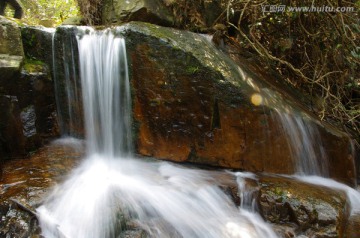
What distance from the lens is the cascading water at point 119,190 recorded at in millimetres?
3016

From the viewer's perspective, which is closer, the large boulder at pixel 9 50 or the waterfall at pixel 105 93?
the large boulder at pixel 9 50

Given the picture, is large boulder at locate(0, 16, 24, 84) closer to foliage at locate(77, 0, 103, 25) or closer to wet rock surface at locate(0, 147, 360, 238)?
wet rock surface at locate(0, 147, 360, 238)

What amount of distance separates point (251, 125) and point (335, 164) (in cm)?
129

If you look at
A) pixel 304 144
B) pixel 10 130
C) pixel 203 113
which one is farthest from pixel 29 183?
pixel 304 144

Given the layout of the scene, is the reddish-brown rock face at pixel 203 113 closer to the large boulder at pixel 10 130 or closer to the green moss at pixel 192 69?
the green moss at pixel 192 69

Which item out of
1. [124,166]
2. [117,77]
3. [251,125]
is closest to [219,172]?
[251,125]

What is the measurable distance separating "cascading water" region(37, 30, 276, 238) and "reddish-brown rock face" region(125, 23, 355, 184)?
0.81 ft

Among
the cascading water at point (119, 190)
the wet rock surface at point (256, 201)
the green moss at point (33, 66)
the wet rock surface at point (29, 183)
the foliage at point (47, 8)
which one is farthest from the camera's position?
the foliage at point (47, 8)

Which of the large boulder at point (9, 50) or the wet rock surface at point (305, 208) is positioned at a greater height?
the large boulder at point (9, 50)

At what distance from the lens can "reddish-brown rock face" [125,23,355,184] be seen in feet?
13.2

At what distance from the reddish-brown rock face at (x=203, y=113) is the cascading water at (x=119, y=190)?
0.25 meters

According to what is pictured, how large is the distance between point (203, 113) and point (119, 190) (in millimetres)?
1484

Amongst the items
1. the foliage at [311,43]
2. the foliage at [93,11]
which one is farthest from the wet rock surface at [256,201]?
the foliage at [93,11]

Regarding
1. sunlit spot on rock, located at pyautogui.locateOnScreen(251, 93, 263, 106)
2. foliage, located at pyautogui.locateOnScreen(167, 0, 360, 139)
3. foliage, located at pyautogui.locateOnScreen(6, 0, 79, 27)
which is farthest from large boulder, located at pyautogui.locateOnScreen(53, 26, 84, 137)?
foliage, located at pyautogui.locateOnScreen(6, 0, 79, 27)
